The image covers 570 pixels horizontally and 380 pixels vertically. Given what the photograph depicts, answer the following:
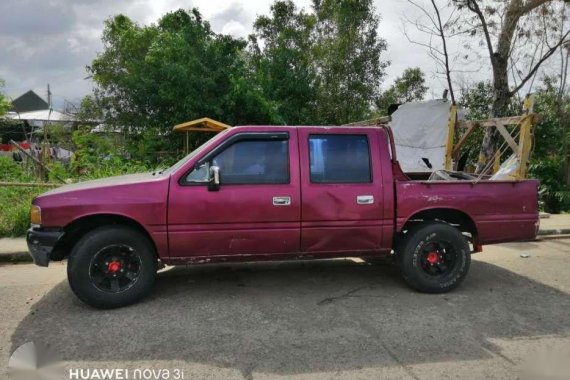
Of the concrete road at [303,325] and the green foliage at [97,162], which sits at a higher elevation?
the green foliage at [97,162]

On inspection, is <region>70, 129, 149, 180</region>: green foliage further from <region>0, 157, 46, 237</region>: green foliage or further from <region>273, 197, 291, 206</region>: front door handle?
<region>273, 197, 291, 206</region>: front door handle

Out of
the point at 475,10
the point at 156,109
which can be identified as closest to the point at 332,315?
the point at 475,10

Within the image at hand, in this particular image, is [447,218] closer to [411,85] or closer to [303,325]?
[303,325]

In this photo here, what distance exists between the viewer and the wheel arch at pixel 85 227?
4586mm

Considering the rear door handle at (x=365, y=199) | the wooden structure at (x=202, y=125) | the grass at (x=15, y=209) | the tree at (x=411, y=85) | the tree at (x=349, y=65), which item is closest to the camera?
the rear door handle at (x=365, y=199)

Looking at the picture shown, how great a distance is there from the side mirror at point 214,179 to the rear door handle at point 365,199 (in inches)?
58.9

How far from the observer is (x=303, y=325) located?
13.9 feet

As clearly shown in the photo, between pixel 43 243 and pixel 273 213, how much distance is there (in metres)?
2.25

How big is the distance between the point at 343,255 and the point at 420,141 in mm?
7611

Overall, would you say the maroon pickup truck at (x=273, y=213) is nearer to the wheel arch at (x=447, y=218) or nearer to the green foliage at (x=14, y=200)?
the wheel arch at (x=447, y=218)

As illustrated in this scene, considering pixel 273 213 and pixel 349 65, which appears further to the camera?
pixel 349 65

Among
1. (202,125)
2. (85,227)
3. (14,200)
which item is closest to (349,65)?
(202,125)

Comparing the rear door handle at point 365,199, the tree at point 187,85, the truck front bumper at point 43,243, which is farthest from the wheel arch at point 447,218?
the tree at point 187,85

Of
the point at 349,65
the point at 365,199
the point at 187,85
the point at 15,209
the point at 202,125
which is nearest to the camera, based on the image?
the point at 365,199
